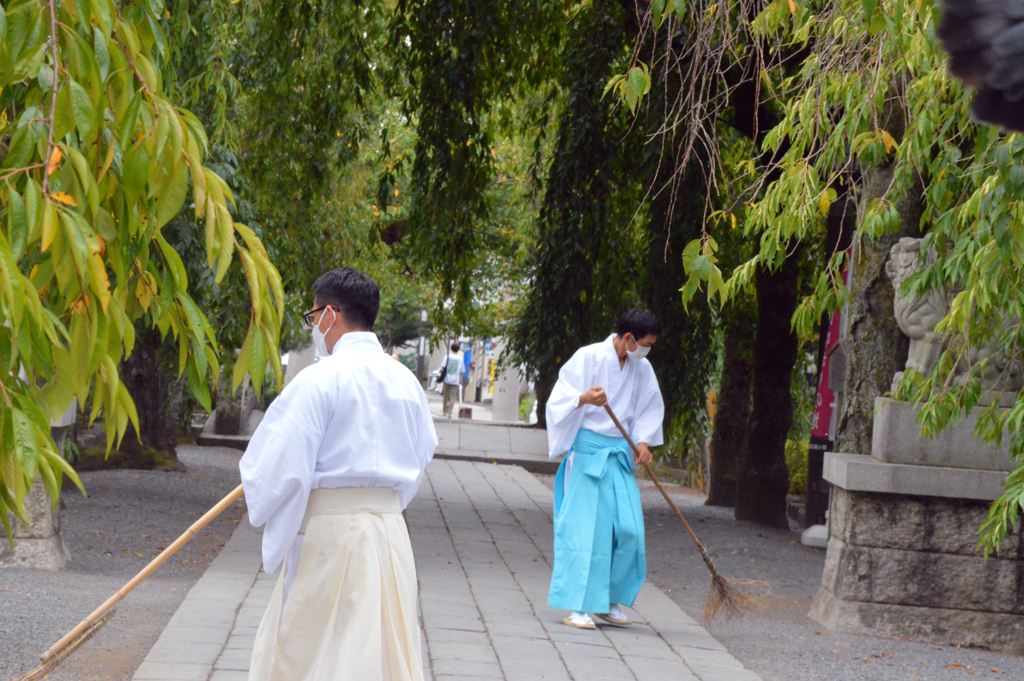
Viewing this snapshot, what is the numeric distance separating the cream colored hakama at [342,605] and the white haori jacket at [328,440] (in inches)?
2.7

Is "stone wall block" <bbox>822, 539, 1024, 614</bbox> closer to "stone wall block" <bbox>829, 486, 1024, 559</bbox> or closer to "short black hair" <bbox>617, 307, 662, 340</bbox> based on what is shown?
"stone wall block" <bbox>829, 486, 1024, 559</bbox>

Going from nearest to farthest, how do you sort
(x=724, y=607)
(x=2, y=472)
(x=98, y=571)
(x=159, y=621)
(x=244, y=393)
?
(x=2, y=472) < (x=159, y=621) < (x=724, y=607) < (x=98, y=571) < (x=244, y=393)

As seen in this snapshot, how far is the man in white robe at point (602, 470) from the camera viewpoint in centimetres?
654

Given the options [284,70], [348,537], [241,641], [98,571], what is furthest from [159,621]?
[284,70]

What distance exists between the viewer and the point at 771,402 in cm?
1179

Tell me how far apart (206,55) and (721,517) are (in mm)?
7828

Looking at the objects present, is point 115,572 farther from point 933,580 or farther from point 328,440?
point 933,580

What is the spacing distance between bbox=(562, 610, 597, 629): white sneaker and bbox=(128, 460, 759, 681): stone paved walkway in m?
0.07

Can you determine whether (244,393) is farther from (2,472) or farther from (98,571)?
(2,472)

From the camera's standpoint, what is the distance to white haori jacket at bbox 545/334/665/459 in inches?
270

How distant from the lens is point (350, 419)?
3.46 metres

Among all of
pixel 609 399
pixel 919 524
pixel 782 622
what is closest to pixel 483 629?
pixel 609 399

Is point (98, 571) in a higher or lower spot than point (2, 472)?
lower

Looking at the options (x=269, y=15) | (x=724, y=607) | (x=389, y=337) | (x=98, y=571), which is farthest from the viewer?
(x=389, y=337)
